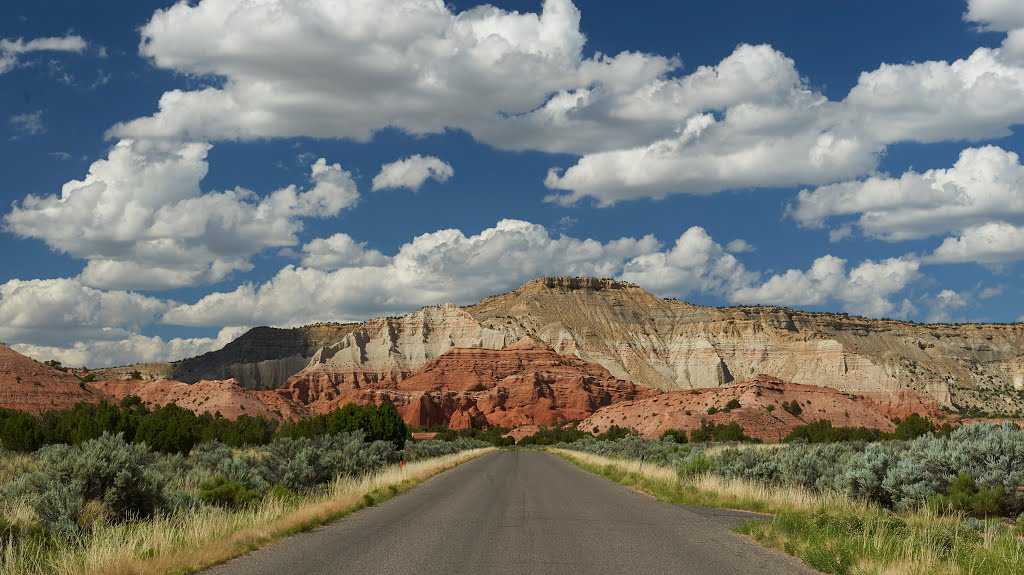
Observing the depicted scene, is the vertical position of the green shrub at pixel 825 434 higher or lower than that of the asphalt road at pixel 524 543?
lower

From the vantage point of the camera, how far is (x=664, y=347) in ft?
593

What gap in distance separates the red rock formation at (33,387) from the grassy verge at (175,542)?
8095 cm

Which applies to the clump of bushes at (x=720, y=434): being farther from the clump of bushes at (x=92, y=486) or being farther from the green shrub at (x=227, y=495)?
the clump of bushes at (x=92, y=486)

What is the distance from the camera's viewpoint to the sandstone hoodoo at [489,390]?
148 m

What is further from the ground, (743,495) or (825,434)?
(743,495)

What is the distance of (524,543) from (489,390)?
14325cm

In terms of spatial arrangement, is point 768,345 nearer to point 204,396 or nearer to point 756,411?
point 756,411

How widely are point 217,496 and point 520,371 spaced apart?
461 ft

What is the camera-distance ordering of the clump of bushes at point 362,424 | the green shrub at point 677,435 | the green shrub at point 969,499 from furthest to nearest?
the green shrub at point 677,435 → the clump of bushes at point 362,424 → the green shrub at point 969,499

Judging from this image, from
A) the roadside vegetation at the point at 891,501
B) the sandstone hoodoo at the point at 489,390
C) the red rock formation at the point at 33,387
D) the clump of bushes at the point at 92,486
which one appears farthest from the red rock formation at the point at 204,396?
the clump of bushes at the point at 92,486

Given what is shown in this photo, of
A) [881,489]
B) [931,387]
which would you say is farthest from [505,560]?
[931,387]

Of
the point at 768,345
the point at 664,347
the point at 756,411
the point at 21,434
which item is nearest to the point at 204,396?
the point at 21,434

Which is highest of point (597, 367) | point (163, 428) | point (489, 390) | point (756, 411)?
point (597, 367)

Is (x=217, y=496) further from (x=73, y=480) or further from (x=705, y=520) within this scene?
(x=705, y=520)
